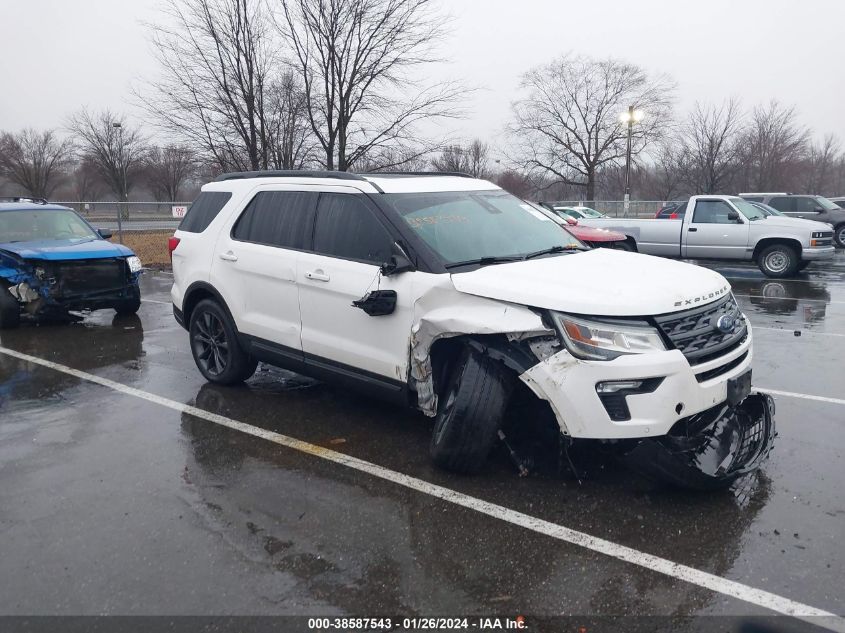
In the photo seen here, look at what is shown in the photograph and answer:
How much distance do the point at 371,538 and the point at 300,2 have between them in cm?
1402

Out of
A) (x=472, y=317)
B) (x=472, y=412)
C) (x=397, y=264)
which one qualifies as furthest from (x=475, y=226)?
(x=472, y=412)

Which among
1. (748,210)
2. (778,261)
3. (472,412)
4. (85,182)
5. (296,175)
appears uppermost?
(85,182)

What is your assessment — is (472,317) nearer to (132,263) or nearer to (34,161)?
(132,263)

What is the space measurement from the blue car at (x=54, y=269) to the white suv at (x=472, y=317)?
3.92m

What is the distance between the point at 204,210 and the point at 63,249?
401 cm

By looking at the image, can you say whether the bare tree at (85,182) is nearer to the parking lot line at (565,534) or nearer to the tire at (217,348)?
the tire at (217,348)

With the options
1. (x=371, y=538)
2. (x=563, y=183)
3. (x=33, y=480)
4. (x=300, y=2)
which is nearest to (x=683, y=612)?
(x=371, y=538)

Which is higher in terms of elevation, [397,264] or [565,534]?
[397,264]

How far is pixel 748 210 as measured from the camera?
1473 centimetres

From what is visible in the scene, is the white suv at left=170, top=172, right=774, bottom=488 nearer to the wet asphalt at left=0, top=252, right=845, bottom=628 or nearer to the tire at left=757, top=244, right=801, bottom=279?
the wet asphalt at left=0, top=252, right=845, bottom=628

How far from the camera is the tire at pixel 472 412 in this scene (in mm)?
3754

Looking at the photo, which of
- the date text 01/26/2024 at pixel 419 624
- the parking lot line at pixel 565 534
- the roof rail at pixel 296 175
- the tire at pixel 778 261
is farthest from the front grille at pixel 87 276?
the tire at pixel 778 261

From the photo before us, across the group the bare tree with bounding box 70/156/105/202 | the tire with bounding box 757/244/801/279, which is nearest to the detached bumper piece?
the tire with bounding box 757/244/801/279

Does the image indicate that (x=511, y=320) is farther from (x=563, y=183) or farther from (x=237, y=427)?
(x=563, y=183)
